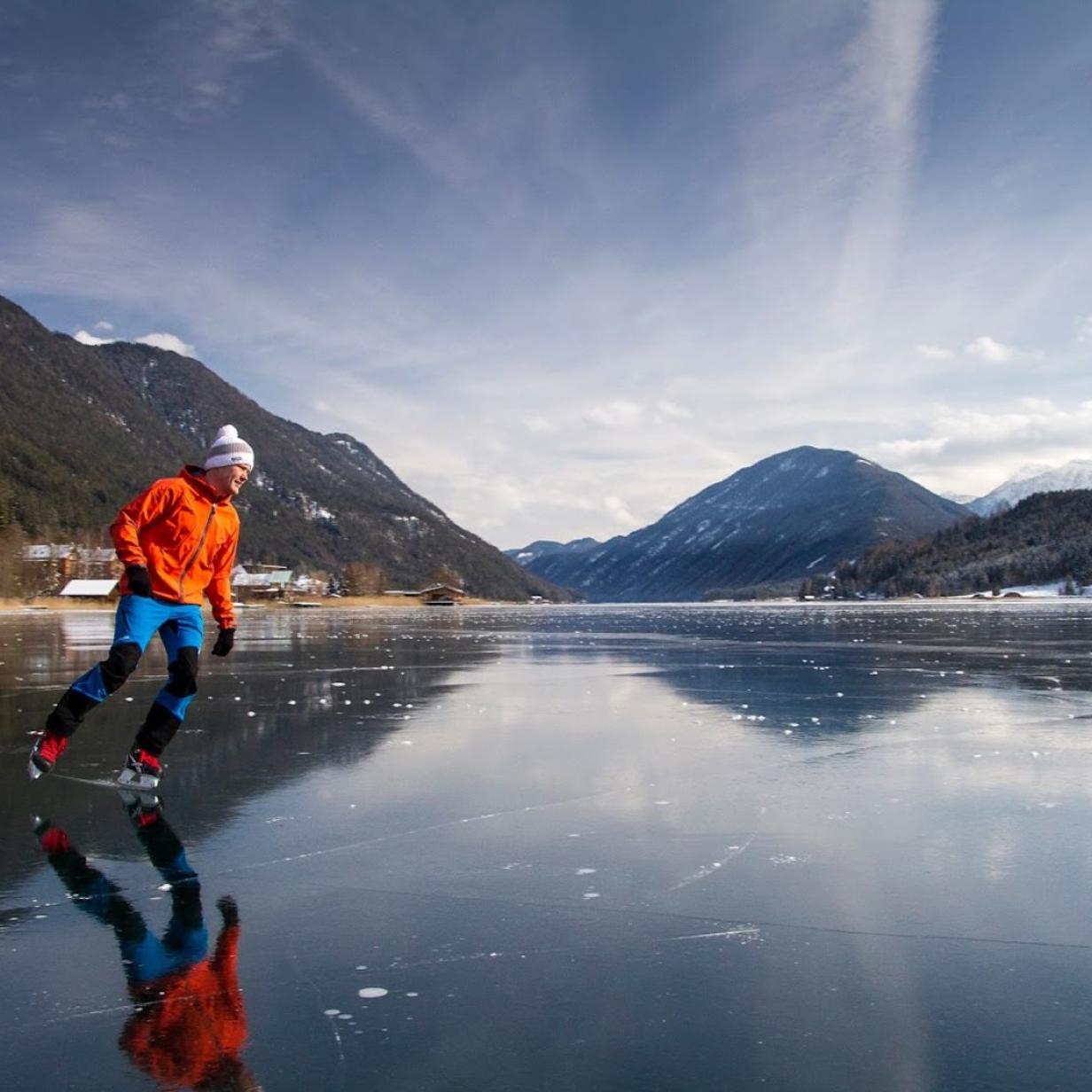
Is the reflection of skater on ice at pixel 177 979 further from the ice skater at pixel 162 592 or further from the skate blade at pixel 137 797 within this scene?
the ice skater at pixel 162 592

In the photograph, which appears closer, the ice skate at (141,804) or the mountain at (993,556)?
the ice skate at (141,804)

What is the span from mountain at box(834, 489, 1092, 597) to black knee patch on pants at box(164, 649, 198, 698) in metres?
156

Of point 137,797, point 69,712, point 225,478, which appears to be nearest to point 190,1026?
point 137,797

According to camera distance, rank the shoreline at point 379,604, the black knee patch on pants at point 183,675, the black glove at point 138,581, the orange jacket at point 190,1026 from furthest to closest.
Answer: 1. the shoreline at point 379,604
2. the black knee patch on pants at point 183,675
3. the black glove at point 138,581
4. the orange jacket at point 190,1026

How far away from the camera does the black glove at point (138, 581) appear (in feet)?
18.0

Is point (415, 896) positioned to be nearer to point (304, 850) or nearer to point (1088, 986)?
point (304, 850)

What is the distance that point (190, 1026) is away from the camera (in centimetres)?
252

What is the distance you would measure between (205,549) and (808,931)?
4391 mm

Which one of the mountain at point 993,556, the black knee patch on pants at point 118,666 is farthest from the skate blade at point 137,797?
the mountain at point 993,556

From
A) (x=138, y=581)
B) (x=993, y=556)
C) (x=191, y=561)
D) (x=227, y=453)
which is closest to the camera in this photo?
(x=138, y=581)

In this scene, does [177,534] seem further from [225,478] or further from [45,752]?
[45,752]

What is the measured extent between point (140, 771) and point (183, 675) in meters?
0.61

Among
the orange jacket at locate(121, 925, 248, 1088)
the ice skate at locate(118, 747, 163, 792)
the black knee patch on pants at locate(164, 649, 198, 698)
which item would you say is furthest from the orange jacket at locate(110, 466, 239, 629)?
the orange jacket at locate(121, 925, 248, 1088)

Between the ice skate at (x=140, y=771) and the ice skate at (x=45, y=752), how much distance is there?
0.44 m
